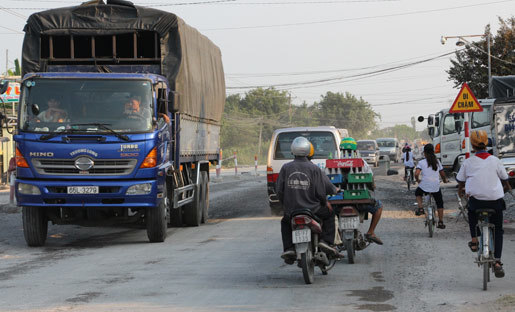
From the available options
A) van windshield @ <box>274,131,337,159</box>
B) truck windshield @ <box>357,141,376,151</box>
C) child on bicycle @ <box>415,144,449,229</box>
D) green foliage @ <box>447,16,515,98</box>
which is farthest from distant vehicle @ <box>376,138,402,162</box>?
child on bicycle @ <box>415,144,449,229</box>

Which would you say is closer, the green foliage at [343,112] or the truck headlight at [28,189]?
the truck headlight at [28,189]

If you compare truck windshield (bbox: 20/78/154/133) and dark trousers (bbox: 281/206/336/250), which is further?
truck windshield (bbox: 20/78/154/133)

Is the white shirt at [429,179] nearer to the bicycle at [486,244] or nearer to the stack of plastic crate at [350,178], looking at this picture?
the stack of plastic crate at [350,178]

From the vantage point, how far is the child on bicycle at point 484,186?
9211mm

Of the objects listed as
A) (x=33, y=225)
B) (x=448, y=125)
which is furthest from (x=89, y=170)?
(x=448, y=125)

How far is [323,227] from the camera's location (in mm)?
9875

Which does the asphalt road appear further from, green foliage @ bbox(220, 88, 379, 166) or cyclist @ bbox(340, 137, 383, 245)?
green foliage @ bbox(220, 88, 379, 166)

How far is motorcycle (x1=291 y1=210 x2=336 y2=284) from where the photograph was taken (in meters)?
9.27

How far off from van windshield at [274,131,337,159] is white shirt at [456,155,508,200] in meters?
10.5

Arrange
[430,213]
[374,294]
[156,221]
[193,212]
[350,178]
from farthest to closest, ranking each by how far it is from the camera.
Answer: [193,212] → [430,213] → [156,221] → [350,178] → [374,294]

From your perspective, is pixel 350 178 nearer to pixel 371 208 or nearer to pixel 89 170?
pixel 371 208

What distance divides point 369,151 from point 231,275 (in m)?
45.1

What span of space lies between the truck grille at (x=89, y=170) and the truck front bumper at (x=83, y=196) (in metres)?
0.16

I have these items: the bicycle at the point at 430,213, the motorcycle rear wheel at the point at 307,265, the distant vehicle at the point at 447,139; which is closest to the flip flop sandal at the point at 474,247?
the motorcycle rear wheel at the point at 307,265
